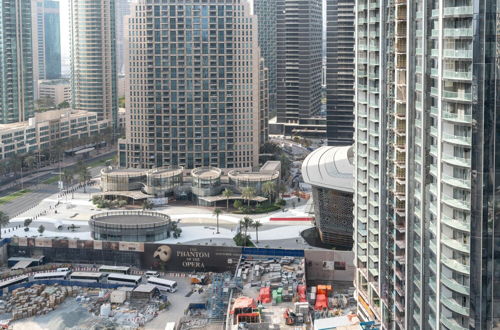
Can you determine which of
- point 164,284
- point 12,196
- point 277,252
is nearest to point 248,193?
point 277,252

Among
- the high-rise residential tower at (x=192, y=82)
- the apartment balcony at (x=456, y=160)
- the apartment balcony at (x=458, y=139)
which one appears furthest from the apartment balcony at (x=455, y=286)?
the high-rise residential tower at (x=192, y=82)

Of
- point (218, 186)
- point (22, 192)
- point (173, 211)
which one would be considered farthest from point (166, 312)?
point (22, 192)

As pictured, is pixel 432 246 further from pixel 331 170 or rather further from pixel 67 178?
pixel 67 178

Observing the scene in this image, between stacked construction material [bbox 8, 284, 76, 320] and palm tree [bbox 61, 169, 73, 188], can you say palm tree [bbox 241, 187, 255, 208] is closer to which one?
palm tree [bbox 61, 169, 73, 188]

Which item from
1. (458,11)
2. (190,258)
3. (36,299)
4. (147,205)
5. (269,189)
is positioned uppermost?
(458,11)

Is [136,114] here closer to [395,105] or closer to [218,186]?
[218,186]

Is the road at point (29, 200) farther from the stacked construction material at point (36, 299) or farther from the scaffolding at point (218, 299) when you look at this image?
the scaffolding at point (218, 299)

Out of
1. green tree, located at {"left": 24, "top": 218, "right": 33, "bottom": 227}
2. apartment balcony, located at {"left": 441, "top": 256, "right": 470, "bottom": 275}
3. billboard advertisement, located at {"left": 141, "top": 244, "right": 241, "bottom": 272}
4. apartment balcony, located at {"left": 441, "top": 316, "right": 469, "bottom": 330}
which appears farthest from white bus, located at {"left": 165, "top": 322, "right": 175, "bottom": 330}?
green tree, located at {"left": 24, "top": 218, "right": 33, "bottom": 227}
